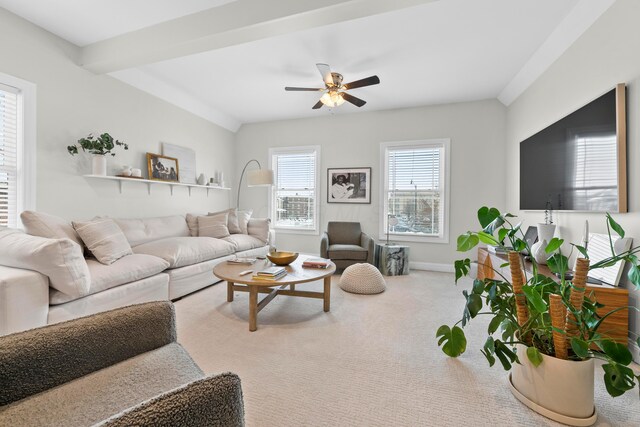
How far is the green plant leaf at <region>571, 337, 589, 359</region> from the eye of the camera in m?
1.27

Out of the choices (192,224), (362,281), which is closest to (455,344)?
(362,281)

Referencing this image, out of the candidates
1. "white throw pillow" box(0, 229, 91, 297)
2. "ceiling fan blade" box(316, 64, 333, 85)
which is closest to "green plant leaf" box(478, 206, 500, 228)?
"ceiling fan blade" box(316, 64, 333, 85)

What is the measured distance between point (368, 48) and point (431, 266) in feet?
11.1

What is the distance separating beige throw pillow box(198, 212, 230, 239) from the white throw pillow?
83.9 inches

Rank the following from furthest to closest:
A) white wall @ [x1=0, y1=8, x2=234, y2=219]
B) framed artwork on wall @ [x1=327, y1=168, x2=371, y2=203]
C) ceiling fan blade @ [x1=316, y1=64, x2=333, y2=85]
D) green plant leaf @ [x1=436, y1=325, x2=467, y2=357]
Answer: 1. framed artwork on wall @ [x1=327, y1=168, x2=371, y2=203]
2. ceiling fan blade @ [x1=316, y1=64, x2=333, y2=85]
3. white wall @ [x1=0, y1=8, x2=234, y2=219]
4. green plant leaf @ [x1=436, y1=325, x2=467, y2=357]

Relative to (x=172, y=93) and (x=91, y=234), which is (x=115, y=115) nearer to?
(x=172, y=93)

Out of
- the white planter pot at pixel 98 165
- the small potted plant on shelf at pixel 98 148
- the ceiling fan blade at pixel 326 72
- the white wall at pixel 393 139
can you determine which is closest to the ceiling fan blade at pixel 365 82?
the ceiling fan blade at pixel 326 72

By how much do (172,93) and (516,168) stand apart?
5068 mm

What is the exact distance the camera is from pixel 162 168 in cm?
410

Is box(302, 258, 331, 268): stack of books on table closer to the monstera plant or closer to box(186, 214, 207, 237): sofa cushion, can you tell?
the monstera plant

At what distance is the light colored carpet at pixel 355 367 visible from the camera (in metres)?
1.44

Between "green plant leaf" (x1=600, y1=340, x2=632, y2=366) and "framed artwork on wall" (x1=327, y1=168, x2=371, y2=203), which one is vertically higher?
"framed artwork on wall" (x1=327, y1=168, x2=371, y2=203)

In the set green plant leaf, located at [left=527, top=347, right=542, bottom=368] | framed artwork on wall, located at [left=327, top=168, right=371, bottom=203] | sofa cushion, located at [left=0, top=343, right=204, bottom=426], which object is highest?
framed artwork on wall, located at [left=327, top=168, right=371, bottom=203]

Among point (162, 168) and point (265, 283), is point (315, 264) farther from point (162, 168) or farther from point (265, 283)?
point (162, 168)
